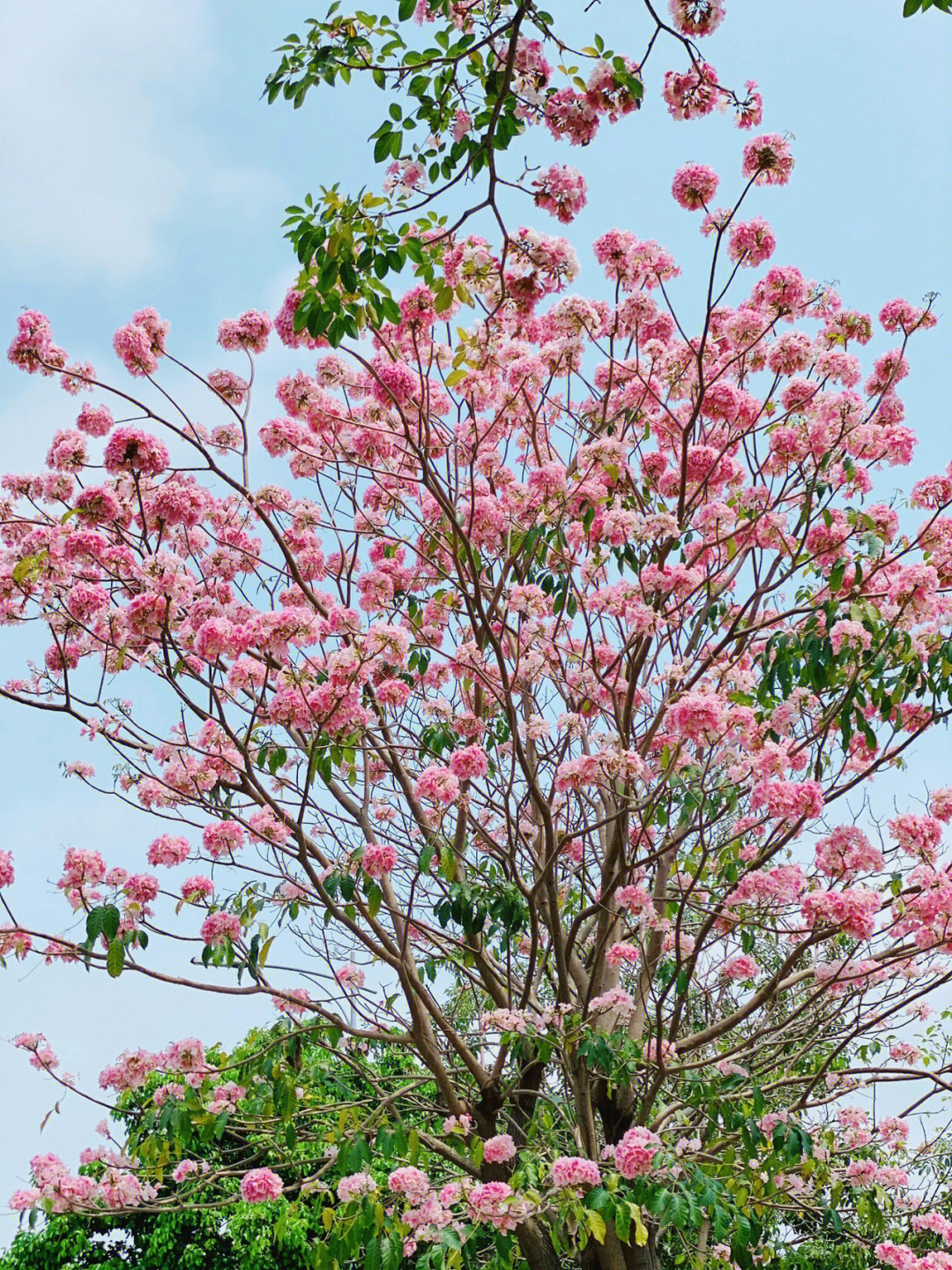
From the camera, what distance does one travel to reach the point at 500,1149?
4426 millimetres

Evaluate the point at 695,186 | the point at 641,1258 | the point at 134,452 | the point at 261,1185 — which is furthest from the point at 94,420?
the point at 641,1258

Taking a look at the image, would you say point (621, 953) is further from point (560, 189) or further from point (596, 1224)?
point (560, 189)

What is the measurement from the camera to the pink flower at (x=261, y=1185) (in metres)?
4.35

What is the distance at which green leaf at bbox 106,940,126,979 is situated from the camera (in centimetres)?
406

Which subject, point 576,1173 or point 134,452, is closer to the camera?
point 576,1173

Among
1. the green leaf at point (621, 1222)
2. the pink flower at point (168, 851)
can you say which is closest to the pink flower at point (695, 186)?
the pink flower at point (168, 851)

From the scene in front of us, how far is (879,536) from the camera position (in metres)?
4.60

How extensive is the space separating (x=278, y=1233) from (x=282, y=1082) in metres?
0.53

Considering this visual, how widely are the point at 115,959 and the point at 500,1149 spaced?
1630mm

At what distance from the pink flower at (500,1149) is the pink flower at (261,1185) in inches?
31.4

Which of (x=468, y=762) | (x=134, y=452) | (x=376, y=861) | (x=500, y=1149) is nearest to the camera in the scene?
(x=134, y=452)

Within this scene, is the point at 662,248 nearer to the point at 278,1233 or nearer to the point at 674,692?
the point at 674,692

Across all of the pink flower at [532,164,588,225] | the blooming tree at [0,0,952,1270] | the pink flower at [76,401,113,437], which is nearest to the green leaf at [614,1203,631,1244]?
the blooming tree at [0,0,952,1270]

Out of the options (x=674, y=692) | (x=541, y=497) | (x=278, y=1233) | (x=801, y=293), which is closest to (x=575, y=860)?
(x=674, y=692)
